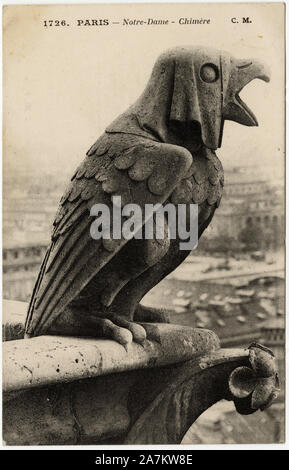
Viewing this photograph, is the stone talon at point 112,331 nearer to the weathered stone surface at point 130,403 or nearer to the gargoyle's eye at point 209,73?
the weathered stone surface at point 130,403

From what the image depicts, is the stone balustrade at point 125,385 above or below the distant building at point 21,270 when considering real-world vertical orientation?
below

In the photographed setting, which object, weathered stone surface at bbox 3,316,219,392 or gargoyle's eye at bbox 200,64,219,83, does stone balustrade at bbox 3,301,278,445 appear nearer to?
weathered stone surface at bbox 3,316,219,392

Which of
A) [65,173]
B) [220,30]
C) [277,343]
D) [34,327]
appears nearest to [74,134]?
[65,173]

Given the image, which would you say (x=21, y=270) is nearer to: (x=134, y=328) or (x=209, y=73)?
(x=134, y=328)

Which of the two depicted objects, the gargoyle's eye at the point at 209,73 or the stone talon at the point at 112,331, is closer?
the stone talon at the point at 112,331

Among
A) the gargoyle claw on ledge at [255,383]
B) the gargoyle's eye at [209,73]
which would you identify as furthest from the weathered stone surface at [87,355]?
the gargoyle's eye at [209,73]

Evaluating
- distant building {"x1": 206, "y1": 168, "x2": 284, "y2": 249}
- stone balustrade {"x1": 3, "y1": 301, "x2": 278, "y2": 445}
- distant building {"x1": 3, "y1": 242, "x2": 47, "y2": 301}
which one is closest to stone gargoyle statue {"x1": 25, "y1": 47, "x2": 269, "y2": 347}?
stone balustrade {"x1": 3, "y1": 301, "x2": 278, "y2": 445}

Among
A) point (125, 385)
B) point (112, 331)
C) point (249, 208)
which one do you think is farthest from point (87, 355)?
point (249, 208)
